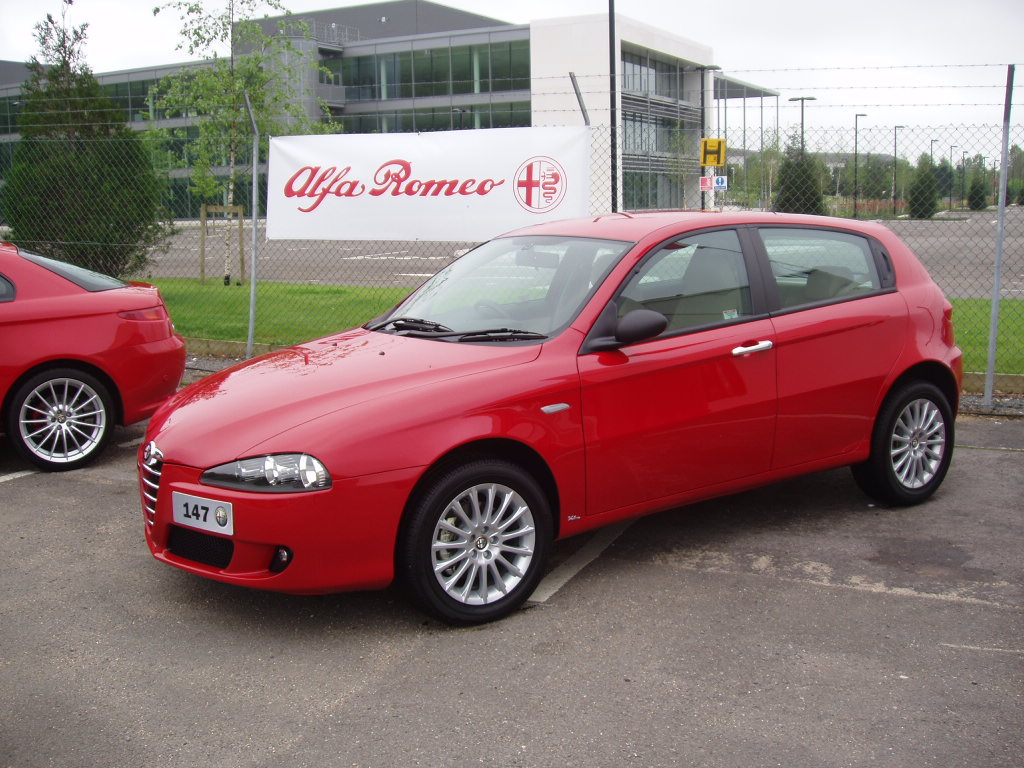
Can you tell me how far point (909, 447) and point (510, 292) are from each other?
7.75ft

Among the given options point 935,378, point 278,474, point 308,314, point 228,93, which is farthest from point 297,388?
point 228,93

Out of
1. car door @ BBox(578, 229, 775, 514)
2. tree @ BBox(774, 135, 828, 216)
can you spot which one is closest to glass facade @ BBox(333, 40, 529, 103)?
tree @ BBox(774, 135, 828, 216)

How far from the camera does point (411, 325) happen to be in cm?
512

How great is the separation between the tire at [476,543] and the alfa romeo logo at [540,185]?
15.2 feet

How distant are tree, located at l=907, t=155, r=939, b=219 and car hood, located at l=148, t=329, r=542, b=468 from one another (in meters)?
6.18

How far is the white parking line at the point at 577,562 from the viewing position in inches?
179

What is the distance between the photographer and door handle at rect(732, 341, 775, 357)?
16.0 ft

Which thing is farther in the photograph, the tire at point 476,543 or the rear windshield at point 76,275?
the rear windshield at point 76,275

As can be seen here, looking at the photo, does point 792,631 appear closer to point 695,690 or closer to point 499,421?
point 695,690

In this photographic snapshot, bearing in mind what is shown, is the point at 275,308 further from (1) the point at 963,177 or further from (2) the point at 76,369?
(1) the point at 963,177

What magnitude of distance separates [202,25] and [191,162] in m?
2.70

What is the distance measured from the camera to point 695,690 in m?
3.61

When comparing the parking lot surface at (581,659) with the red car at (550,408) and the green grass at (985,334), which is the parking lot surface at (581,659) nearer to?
the red car at (550,408)

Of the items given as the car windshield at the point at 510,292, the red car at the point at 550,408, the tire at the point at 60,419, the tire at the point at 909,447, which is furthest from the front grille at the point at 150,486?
the tire at the point at 909,447
